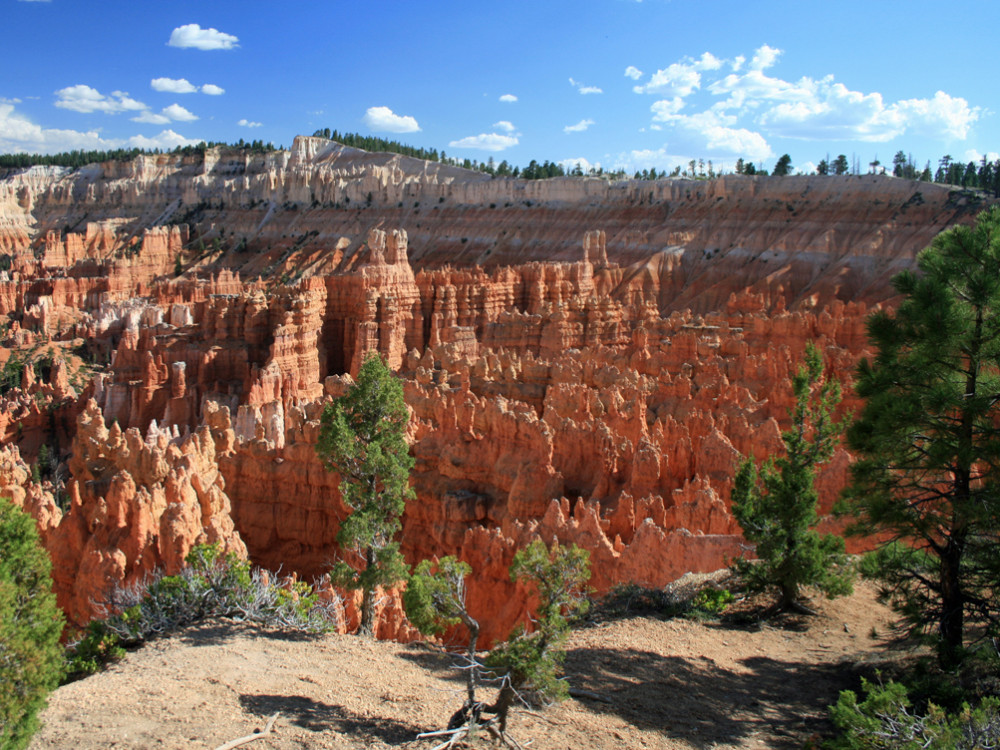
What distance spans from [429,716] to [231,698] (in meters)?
2.27

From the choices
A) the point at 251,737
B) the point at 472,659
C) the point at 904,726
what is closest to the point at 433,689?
the point at 472,659

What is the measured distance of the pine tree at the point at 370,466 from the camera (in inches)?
468

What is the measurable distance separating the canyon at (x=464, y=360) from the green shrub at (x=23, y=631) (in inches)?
170

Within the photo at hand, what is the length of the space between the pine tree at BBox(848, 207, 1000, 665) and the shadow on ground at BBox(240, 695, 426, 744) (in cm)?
600

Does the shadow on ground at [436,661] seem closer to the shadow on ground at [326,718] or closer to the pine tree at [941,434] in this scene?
the shadow on ground at [326,718]

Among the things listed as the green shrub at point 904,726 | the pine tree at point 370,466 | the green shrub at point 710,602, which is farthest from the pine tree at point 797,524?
the pine tree at point 370,466

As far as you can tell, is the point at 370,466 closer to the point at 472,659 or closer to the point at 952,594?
the point at 472,659

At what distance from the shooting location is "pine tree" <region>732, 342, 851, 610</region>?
11.1 m

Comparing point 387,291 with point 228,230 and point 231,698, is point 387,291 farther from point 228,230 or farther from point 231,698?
point 228,230

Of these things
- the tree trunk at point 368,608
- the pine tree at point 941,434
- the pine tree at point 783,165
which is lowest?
the tree trunk at point 368,608

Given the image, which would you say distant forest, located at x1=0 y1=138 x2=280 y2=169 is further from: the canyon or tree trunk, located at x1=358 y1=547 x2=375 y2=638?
tree trunk, located at x1=358 y1=547 x2=375 y2=638

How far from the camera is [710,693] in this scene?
361 inches

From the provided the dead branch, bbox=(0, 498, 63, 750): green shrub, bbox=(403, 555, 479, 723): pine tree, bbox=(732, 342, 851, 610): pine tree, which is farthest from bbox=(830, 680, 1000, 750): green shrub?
bbox=(0, 498, 63, 750): green shrub

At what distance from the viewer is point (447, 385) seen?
26.8m
